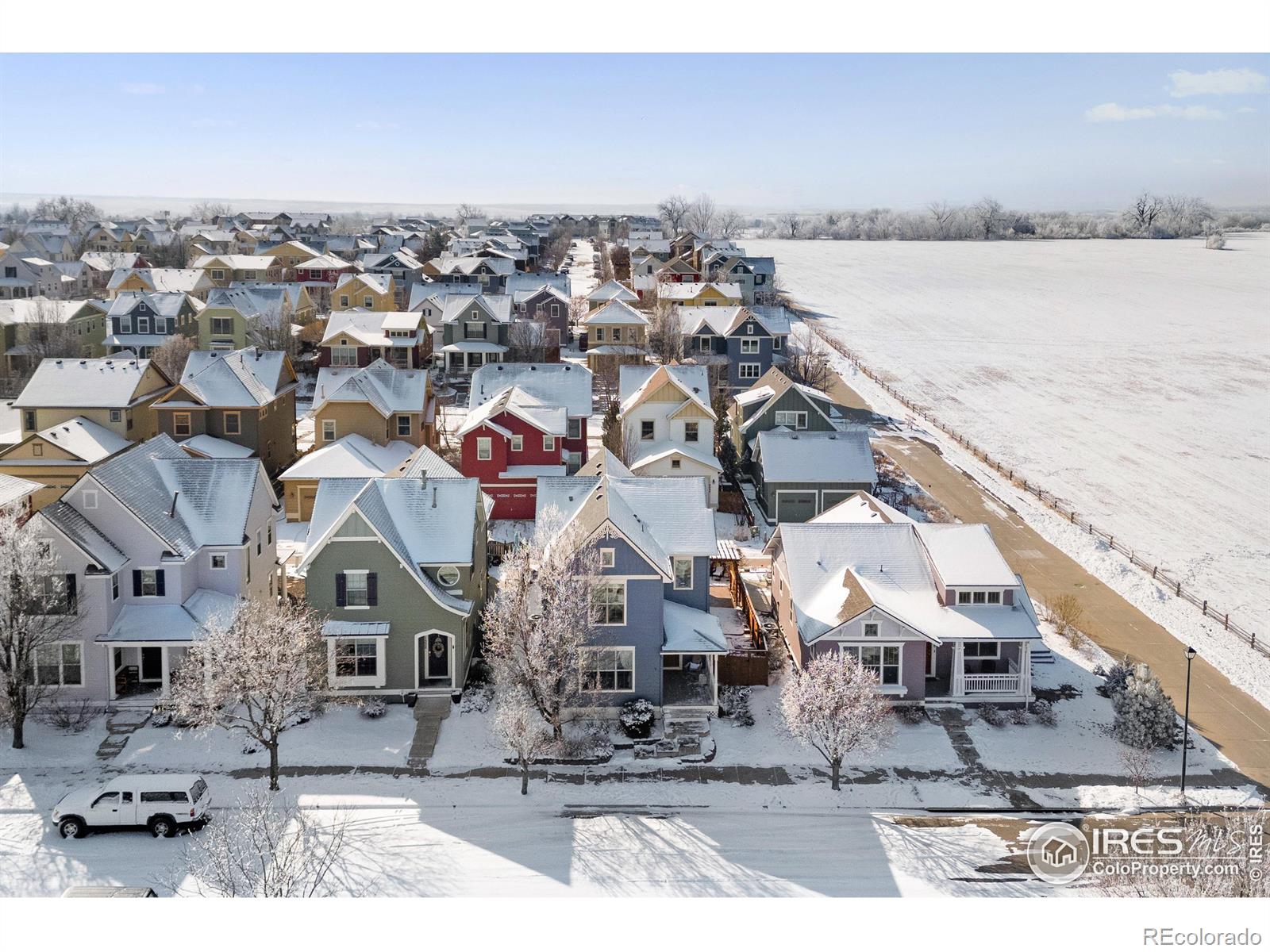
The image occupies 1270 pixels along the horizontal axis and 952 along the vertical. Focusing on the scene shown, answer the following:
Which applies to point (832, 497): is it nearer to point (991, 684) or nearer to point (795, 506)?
point (795, 506)

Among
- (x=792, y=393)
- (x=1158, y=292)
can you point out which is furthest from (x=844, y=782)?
(x=1158, y=292)

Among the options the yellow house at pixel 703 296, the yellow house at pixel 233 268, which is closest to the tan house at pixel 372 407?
the yellow house at pixel 703 296

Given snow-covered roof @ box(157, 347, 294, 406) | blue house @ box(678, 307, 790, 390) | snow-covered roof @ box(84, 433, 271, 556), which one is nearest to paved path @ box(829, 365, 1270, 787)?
blue house @ box(678, 307, 790, 390)

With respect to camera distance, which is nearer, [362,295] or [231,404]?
[231,404]

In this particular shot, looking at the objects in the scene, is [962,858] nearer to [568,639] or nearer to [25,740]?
[568,639]

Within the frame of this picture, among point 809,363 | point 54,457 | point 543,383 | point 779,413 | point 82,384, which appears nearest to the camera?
point 54,457

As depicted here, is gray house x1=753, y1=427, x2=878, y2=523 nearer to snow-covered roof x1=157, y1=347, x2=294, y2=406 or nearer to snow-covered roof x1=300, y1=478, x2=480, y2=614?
snow-covered roof x1=300, y1=478, x2=480, y2=614

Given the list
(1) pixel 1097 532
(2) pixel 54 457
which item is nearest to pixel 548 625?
(2) pixel 54 457

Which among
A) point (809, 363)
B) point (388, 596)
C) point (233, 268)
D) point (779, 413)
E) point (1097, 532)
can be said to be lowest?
point (1097, 532)
